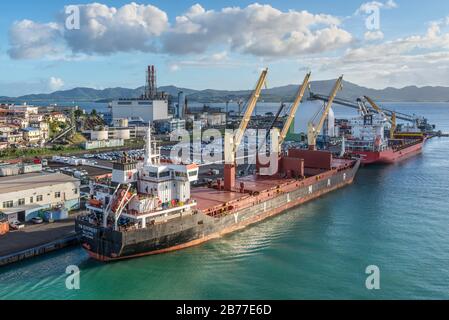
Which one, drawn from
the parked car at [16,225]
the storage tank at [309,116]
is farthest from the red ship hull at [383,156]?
the parked car at [16,225]

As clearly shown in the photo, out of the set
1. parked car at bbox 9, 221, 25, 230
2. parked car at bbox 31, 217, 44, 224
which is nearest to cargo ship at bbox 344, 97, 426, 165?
parked car at bbox 31, 217, 44, 224

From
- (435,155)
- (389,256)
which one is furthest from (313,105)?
(389,256)

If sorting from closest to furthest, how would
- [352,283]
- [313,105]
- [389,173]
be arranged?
[352,283] → [389,173] → [313,105]

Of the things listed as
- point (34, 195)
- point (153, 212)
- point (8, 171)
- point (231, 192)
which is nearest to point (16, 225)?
point (34, 195)

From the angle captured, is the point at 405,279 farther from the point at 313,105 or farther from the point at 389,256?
the point at 313,105

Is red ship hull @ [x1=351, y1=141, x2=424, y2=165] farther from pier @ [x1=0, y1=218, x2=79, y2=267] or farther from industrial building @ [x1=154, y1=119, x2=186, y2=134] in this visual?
industrial building @ [x1=154, y1=119, x2=186, y2=134]

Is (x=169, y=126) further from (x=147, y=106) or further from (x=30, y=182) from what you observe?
(x=30, y=182)

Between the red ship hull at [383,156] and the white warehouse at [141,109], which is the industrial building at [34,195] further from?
the white warehouse at [141,109]
